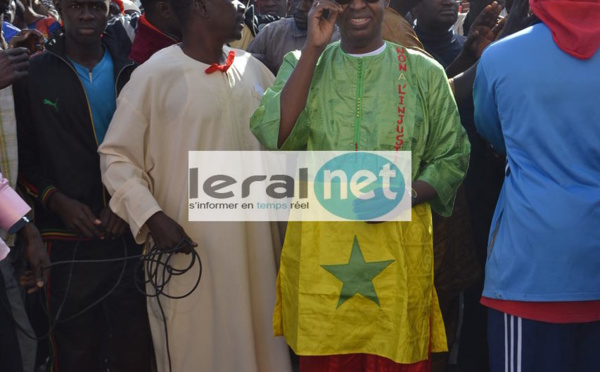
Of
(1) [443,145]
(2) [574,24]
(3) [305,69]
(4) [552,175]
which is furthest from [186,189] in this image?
(2) [574,24]

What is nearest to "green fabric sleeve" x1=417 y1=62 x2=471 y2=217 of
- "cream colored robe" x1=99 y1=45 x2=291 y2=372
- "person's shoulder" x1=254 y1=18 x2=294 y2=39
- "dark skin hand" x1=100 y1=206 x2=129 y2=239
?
"cream colored robe" x1=99 y1=45 x2=291 y2=372

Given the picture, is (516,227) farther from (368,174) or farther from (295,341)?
(295,341)

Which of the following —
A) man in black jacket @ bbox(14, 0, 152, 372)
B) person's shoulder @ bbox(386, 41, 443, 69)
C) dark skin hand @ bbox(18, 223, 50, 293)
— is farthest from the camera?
man in black jacket @ bbox(14, 0, 152, 372)

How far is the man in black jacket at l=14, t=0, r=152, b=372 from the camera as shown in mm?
4426

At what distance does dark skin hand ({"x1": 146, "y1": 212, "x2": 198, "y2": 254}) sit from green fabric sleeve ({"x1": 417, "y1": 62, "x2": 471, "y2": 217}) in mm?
A: 1174

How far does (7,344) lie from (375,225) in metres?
1.64

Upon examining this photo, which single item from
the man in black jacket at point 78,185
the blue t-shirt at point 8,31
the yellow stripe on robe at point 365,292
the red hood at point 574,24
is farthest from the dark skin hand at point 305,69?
the blue t-shirt at point 8,31

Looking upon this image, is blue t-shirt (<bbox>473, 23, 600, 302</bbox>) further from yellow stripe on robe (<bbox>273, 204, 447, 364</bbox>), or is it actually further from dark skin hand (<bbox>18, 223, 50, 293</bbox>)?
dark skin hand (<bbox>18, 223, 50, 293</bbox>)

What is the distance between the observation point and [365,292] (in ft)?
12.3

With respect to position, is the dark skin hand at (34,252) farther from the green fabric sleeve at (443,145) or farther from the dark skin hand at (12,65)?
the green fabric sleeve at (443,145)

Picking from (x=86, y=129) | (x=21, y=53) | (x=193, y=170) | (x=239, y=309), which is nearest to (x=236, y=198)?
(x=193, y=170)

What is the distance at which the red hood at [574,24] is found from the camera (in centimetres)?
339

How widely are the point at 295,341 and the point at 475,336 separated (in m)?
1.78

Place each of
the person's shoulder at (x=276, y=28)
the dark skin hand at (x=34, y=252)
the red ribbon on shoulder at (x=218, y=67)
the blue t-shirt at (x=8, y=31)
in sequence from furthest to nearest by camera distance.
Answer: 1. the blue t-shirt at (x=8, y=31)
2. the person's shoulder at (x=276, y=28)
3. the red ribbon on shoulder at (x=218, y=67)
4. the dark skin hand at (x=34, y=252)
